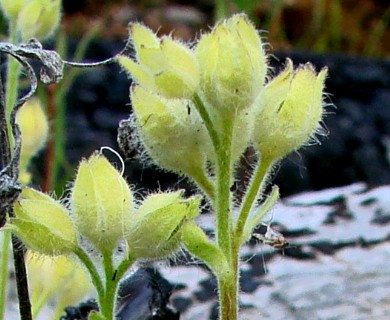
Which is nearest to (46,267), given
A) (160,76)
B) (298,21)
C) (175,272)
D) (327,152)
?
(160,76)

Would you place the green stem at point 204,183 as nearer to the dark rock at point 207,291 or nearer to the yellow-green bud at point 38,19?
the yellow-green bud at point 38,19

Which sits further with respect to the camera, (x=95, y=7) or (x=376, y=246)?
(x=95, y=7)

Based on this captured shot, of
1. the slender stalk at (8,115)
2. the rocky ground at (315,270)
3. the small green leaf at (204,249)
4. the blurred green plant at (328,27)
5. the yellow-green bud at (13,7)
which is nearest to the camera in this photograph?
the small green leaf at (204,249)

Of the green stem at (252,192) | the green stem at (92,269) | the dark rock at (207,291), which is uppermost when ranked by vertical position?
the dark rock at (207,291)

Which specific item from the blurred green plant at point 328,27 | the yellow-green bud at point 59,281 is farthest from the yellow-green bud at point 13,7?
the blurred green plant at point 328,27

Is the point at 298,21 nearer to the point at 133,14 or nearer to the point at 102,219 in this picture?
the point at 133,14

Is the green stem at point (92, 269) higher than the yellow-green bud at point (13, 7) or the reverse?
the reverse

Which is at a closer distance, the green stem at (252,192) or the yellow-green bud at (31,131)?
the green stem at (252,192)
